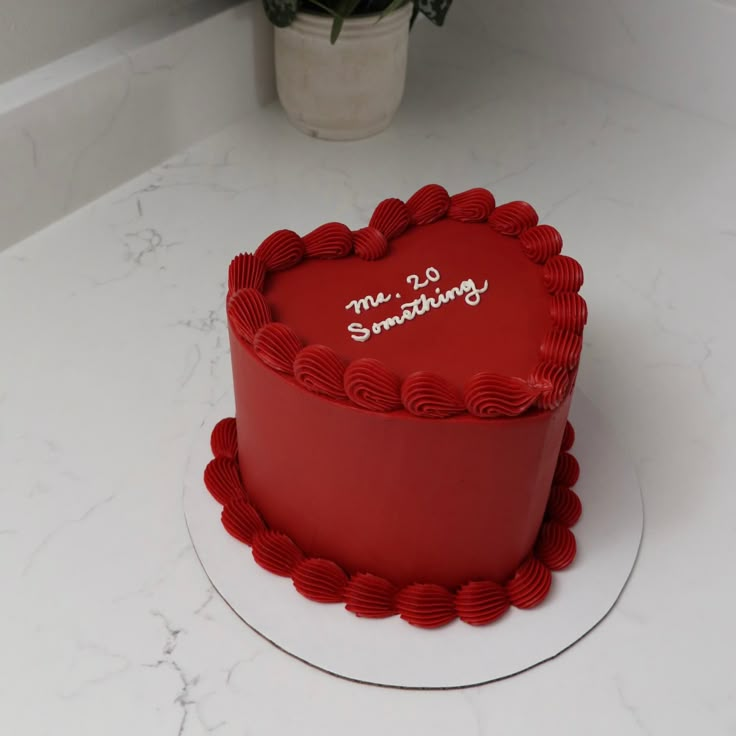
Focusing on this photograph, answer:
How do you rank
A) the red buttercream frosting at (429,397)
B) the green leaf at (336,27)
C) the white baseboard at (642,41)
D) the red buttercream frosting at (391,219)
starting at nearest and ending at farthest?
the red buttercream frosting at (429,397) → the red buttercream frosting at (391,219) → the green leaf at (336,27) → the white baseboard at (642,41)

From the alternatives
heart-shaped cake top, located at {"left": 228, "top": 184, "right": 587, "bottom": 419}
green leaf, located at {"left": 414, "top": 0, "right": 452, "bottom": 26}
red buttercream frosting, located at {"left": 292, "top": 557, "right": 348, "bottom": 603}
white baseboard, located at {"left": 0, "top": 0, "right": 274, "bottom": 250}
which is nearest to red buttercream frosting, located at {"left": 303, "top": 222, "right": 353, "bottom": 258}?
heart-shaped cake top, located at {"left": 228, "top": 184, "right": 587, "bottom": 419}

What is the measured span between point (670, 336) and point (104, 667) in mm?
878

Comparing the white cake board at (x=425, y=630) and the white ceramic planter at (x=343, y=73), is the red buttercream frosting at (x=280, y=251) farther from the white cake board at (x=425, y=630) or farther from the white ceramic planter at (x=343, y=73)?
the white ceramic planter at (x=343, y=73)

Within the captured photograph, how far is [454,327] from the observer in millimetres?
1027

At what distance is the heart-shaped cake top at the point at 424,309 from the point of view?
0.94 m

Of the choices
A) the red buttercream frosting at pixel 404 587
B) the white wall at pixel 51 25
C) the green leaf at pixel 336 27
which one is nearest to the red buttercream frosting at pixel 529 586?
the red buttercream frosting at pixel 404 587

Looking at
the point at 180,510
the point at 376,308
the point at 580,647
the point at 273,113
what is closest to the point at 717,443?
the point at 580,647

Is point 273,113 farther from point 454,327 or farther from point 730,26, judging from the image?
point 454,327

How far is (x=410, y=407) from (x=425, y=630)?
0.27 m

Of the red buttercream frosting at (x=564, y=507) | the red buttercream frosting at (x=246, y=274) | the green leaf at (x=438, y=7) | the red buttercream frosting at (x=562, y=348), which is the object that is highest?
the red buttercream frosting at (x=246, y=274)

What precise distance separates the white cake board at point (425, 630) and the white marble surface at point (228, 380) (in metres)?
0.02

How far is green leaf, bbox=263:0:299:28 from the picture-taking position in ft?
5.22

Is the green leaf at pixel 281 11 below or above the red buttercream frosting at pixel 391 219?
below

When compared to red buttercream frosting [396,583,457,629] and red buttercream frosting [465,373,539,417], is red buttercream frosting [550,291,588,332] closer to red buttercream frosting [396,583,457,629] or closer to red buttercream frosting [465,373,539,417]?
red buttercream frosting [465,373,539,417]
